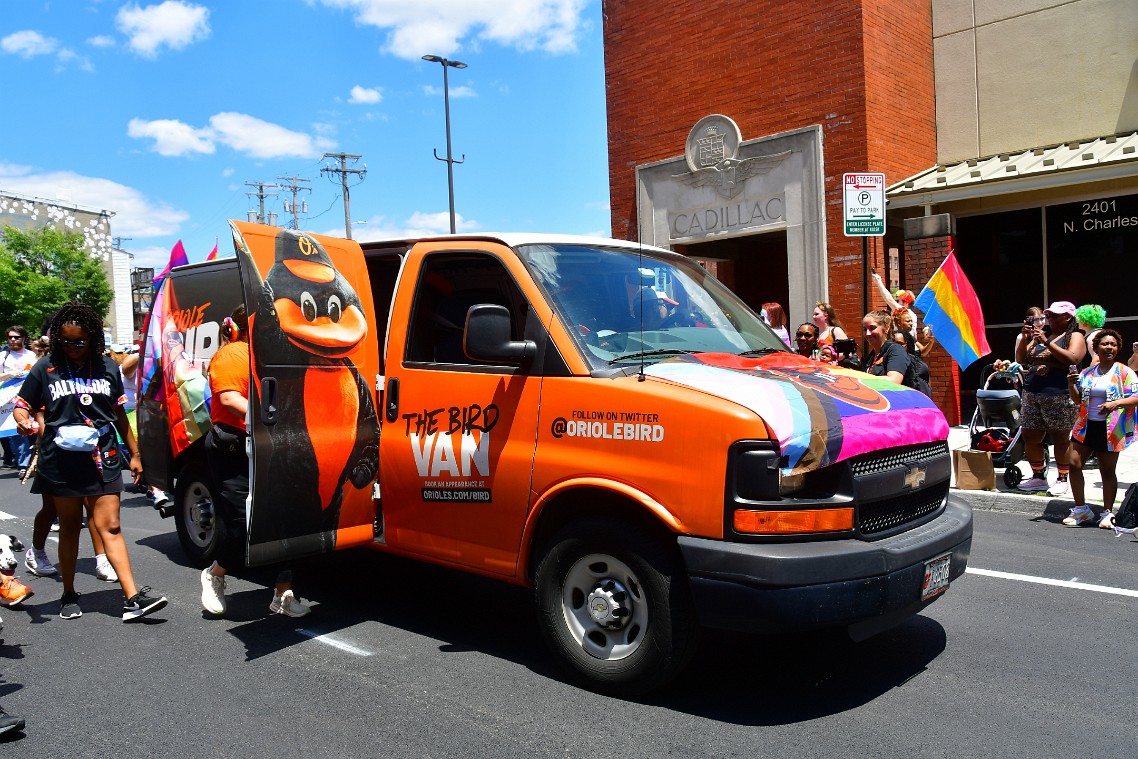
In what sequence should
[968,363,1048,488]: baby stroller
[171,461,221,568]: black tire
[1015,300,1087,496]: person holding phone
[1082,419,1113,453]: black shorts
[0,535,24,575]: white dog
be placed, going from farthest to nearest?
1. [968,363,1048,488]: baby stroller
2. [1015,300,1087,496]: person holding phone
3. [1082,419,1113,453]: black shorts
4. [171,461,221,568]: black tire
5. [0,535,24,575]: white dog

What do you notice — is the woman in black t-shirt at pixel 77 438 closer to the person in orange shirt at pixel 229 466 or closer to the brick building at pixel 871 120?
the person in orange shirt at pixel 229 466

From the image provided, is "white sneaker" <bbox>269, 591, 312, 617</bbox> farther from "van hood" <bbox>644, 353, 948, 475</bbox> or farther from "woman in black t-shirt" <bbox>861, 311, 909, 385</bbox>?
"woman in black t-shirt" <bbox>861, 311, 909, 385</bbox>

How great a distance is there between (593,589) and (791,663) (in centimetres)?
119

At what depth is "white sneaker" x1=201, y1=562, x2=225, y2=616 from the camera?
551 cm

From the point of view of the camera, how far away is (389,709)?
4.08m

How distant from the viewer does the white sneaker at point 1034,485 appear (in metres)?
9.05

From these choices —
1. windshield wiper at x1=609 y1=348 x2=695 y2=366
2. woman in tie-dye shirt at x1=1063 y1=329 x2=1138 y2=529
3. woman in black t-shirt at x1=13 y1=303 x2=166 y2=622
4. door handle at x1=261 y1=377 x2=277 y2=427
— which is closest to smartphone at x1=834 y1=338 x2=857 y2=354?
woman in tie-dye shirt at x1=1063 y1=329 x2=1138 y2=529

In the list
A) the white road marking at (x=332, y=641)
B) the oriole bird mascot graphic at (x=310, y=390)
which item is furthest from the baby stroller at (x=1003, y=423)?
the white road marking at (x=332, y=641)

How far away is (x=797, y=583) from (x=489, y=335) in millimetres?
1776

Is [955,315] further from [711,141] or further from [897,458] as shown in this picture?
[897,458]

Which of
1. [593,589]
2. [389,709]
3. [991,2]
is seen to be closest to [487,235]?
[593,589]

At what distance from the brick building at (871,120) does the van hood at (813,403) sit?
8521mm

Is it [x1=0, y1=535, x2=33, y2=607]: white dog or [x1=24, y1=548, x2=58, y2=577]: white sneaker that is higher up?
[x1=0, y1=535, x2=33, y2=607]: white dog

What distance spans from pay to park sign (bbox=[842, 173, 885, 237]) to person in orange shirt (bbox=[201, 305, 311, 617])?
7.18 m
